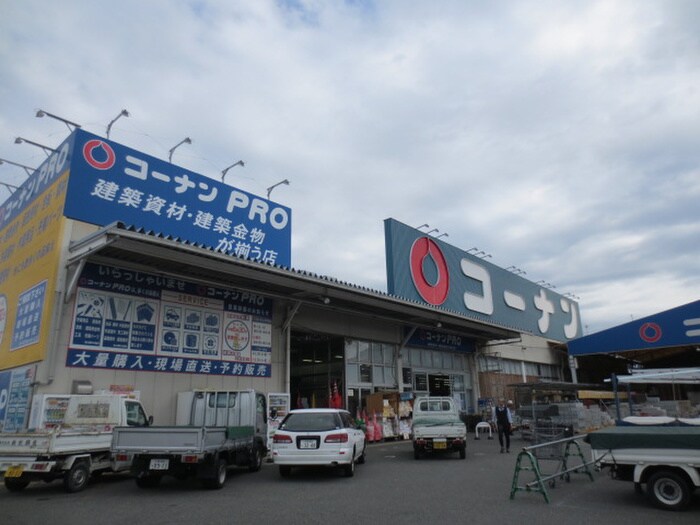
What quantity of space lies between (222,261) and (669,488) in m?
10.7

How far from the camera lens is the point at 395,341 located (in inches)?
899

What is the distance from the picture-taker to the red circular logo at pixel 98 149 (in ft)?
46.3

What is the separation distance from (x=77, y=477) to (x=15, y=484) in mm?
1252

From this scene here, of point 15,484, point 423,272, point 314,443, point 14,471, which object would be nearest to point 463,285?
point 423,272

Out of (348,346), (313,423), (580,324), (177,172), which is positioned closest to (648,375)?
(313,423)

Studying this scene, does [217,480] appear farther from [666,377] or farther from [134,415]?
[666,377]

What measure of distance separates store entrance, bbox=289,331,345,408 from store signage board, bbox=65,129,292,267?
411 centimetres

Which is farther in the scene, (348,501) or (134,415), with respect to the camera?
(134,415)

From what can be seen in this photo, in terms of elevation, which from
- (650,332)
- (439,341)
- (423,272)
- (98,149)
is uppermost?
(98,149)

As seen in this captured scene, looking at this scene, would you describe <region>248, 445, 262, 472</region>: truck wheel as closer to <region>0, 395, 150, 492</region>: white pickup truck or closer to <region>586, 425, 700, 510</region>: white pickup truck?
<region>0, 395, 150, 492</region>: white pickup truck

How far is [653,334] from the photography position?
27.4 meters

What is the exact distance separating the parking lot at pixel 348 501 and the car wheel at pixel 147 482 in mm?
126

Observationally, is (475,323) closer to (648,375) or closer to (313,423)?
(648,375)

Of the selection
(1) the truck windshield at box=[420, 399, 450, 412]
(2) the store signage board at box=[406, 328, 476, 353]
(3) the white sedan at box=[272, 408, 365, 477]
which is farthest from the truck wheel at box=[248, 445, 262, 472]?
(2) the store signage board at box=[406, 328, 476, 353]
